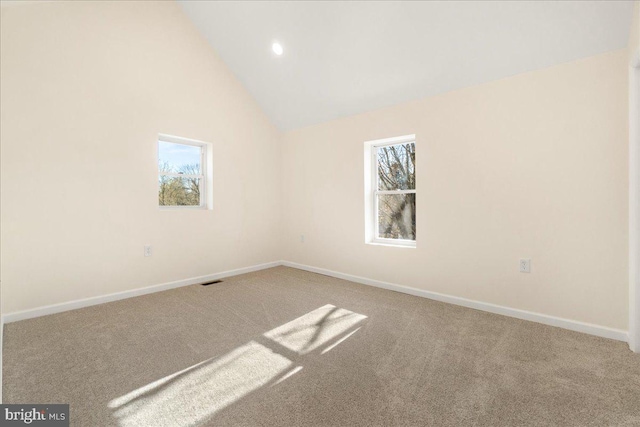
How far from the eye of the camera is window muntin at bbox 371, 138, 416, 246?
349 cm

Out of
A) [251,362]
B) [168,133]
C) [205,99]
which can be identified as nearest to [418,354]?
[251,362]

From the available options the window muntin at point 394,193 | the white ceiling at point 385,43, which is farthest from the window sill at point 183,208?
the window muntin at point 394,193

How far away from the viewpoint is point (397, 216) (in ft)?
11.9

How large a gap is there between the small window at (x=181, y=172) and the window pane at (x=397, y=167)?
2.41 meters

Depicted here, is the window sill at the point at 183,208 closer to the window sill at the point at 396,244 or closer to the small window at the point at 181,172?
the small window at the point at 181,172

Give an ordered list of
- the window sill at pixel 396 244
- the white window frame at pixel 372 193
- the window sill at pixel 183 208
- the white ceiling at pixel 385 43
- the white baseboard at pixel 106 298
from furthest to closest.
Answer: the white window frame at pixel 372 193
the window sill at pixel 183 208
the window sill at pixel 396 244
the white baseboard at pixel 106 298
the white ceiling at pixel 385 43

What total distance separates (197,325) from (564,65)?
3691mm

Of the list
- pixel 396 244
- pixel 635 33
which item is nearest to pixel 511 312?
pixel 396 244

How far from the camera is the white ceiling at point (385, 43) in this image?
218cm

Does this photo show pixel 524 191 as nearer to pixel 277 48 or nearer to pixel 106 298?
pixel 277 48

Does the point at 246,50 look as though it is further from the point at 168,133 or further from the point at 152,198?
the point at 152,198

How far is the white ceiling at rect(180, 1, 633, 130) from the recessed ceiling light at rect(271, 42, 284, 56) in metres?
0.06

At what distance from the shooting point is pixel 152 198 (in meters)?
3.42

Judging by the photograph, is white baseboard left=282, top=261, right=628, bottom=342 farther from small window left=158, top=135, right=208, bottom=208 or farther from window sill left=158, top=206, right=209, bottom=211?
small window left=158, top=135, right=208, bottom=208
